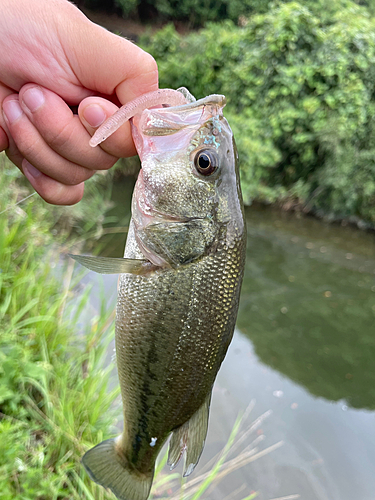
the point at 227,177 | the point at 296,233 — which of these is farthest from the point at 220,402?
the point at 296,233

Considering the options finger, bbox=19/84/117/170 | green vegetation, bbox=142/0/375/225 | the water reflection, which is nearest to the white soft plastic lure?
finger, bbox=19/84/117/170

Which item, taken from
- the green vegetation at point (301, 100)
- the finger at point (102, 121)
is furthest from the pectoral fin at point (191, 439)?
the green vegetation at point (301, 100)

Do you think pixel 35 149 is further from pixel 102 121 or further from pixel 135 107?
pixel 135 107

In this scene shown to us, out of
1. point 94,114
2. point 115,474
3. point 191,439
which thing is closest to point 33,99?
point 94,114

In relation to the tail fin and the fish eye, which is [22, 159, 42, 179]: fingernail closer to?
the fish eye

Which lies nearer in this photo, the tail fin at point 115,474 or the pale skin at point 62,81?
the pale skin at point 62,81

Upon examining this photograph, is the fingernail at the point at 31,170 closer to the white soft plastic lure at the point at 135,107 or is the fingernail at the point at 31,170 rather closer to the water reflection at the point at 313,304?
the white soft plastic lure at the point at 135,107
